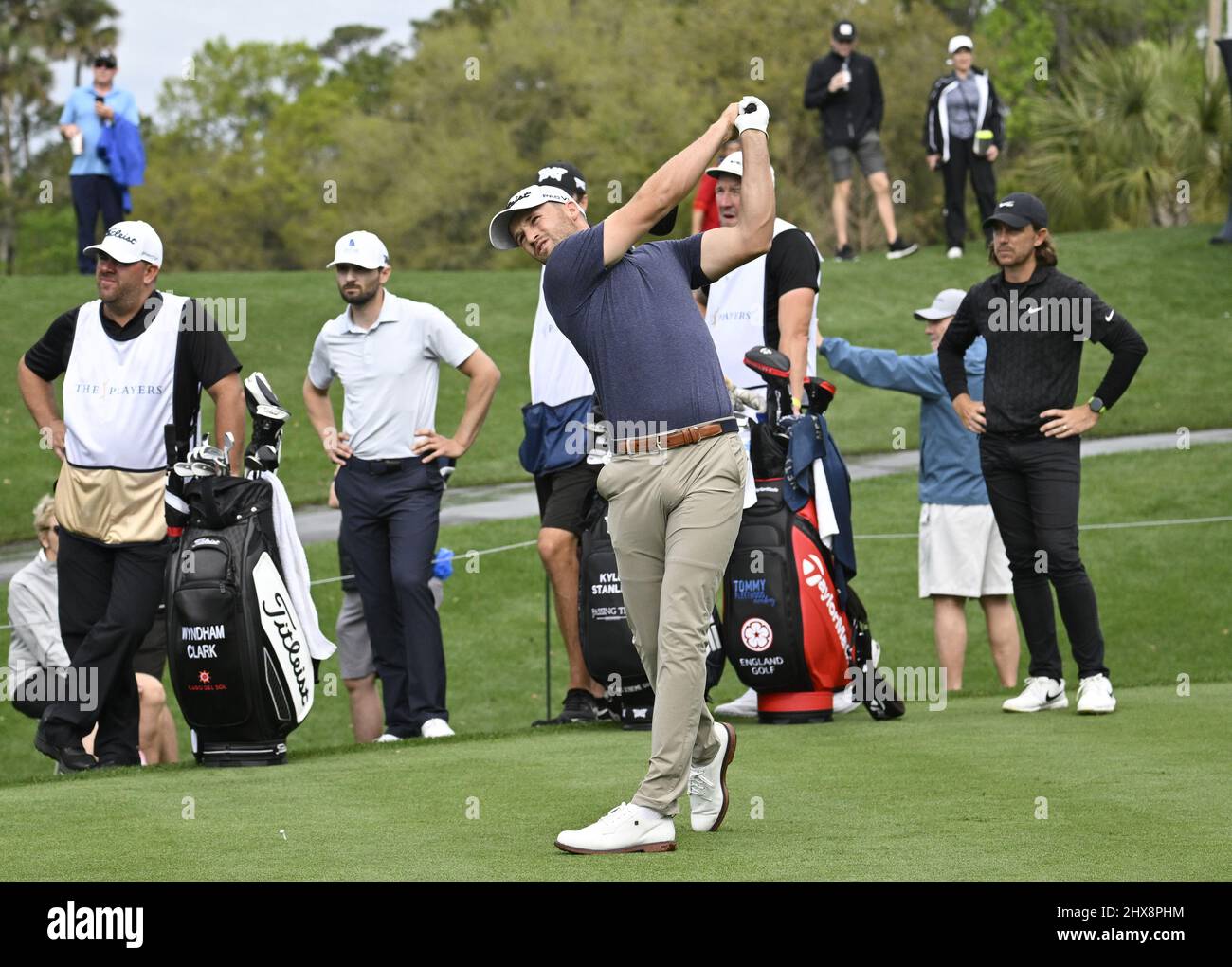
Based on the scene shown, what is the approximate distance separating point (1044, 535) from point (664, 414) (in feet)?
11.2

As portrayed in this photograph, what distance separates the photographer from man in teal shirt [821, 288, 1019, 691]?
10883mm

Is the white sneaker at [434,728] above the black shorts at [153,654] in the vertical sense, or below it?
below


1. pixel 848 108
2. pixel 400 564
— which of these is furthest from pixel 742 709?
pixel 848 108

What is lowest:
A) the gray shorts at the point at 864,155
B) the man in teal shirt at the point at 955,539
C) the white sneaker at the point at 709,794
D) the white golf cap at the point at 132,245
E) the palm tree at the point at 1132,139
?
the white sneaker at the point at 709,794

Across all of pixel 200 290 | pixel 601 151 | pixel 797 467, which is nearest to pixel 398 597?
pixel 797 467

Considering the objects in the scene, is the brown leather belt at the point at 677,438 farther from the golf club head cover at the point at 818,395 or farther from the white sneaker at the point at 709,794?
the golf club head cover at the point at 818,395

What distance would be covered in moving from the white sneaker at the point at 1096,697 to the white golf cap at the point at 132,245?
4360 millimetres

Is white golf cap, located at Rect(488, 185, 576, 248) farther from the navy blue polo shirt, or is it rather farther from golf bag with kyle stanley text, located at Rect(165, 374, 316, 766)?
golf bag with kyle stanley text, located at Rect(165, 374, 316, 766)

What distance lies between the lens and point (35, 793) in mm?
6945

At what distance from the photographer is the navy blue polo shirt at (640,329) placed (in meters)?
5.57

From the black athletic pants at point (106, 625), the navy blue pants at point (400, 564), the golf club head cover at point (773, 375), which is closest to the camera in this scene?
the golf club head cover at point (773, 375)
